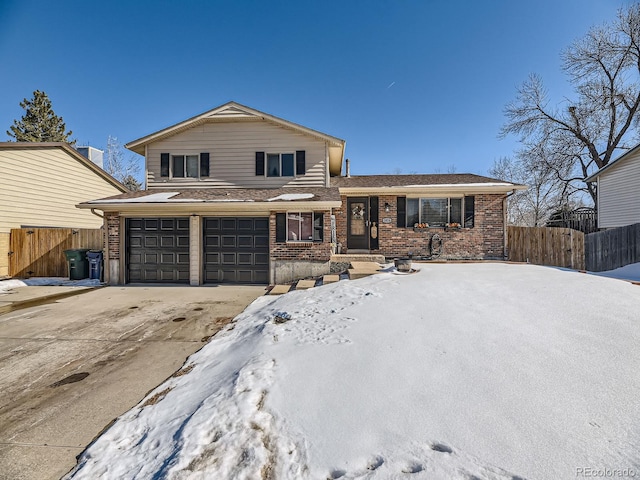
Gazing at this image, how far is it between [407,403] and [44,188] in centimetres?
1620

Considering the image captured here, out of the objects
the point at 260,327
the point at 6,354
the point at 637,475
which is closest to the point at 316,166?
the point at 260,327

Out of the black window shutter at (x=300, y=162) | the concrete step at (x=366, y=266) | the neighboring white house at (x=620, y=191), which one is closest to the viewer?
the concrete step at (x=366, y=266)

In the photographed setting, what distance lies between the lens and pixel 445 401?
230 centimetres

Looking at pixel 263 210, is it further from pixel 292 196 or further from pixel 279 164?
pixel 279 164

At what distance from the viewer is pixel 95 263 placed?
1051 centimetres

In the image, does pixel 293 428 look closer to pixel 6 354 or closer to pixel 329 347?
pixel 329 347

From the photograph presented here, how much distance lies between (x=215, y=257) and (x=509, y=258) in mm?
11577

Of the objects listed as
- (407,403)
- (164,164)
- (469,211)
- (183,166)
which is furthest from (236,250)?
(469,211)

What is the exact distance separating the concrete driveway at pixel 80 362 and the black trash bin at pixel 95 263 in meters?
3.82

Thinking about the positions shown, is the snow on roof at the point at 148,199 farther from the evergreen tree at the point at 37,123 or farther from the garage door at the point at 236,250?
the evergreen tree at the point at 37,123

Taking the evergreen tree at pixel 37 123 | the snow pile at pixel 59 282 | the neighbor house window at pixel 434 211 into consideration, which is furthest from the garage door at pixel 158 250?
the evergreen tree at pixel 37 123

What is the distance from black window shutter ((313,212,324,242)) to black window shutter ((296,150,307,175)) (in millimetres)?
2533

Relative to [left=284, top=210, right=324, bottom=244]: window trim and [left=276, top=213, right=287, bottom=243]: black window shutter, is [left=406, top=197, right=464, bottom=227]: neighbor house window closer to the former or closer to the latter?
[left=284, top=210, right=324, bottom=244]: window trim

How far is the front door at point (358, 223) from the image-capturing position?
37.4ft
